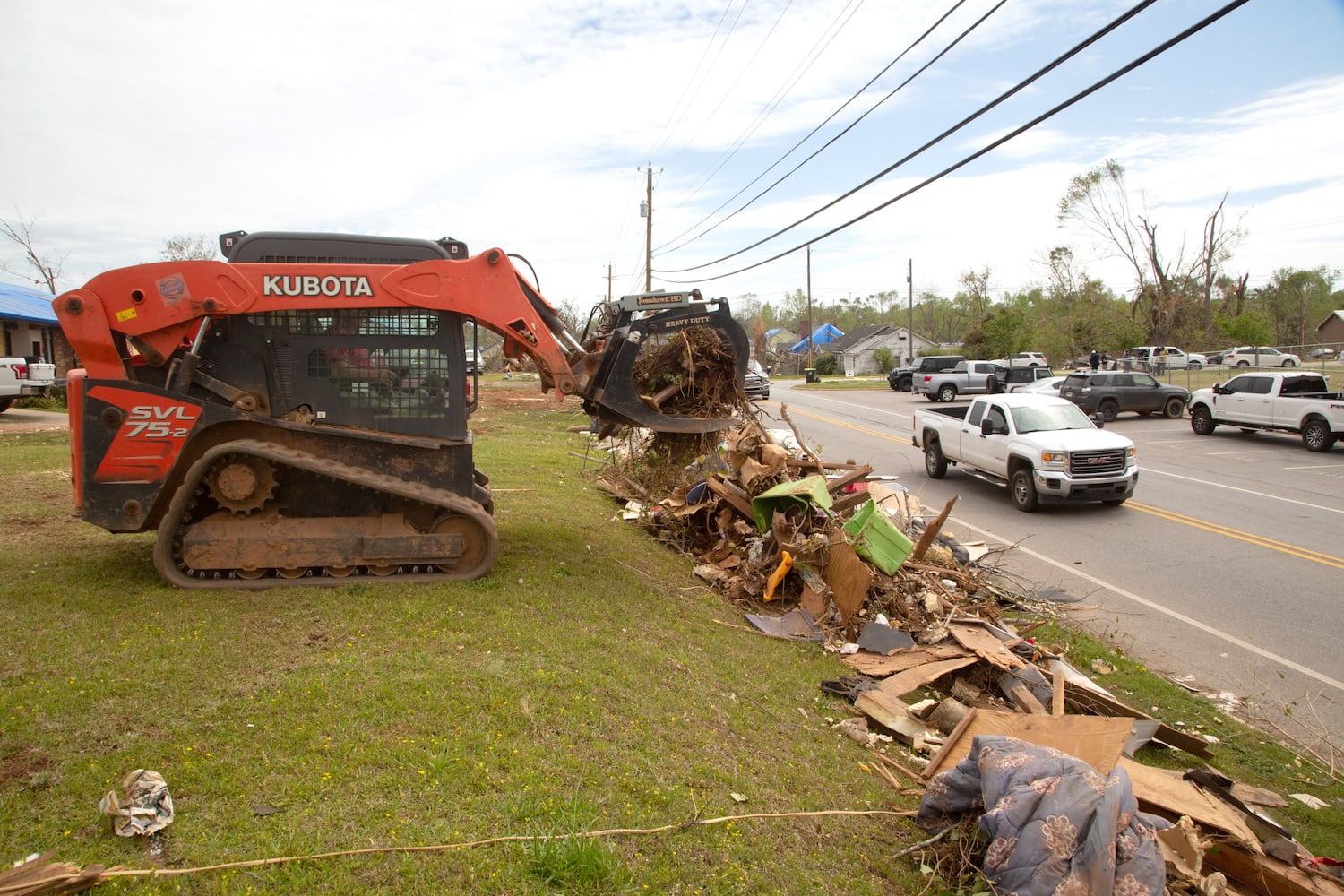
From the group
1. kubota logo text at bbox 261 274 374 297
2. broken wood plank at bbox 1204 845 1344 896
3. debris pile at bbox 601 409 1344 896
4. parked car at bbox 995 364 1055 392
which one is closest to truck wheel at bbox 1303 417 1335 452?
parked car at bbox 995 364 1055 392

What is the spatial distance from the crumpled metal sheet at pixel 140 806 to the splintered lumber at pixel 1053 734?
4.19 m

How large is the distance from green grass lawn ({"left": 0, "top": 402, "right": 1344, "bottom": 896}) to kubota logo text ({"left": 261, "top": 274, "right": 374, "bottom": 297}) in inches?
94.0

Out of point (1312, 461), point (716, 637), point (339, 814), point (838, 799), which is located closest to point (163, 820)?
point (339, 814)

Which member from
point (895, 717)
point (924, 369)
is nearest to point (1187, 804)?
point (895, 717)

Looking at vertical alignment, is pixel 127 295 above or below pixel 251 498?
above

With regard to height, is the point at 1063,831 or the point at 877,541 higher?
the point at 877,541

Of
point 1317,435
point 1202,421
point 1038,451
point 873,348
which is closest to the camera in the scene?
point 1038,451

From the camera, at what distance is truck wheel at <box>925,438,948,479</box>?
17.6 metres

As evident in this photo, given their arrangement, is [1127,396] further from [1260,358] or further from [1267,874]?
[1267,874]

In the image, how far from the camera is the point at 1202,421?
25.3 m

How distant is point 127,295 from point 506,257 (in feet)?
9.57

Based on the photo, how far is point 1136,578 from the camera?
1030 centimetres

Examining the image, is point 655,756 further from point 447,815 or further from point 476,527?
point 476,527

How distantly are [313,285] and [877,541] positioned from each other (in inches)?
225
